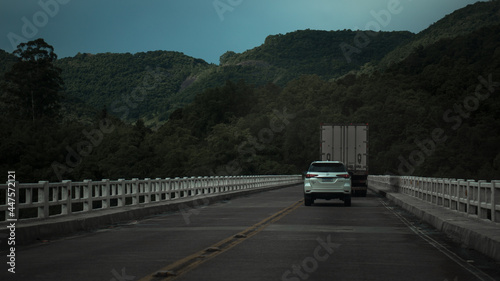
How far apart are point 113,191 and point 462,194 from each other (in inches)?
445

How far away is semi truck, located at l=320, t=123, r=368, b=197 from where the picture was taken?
4159 cm

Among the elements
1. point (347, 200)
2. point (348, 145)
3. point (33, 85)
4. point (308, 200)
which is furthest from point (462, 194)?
point (33, 85)

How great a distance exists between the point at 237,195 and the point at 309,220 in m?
24.4

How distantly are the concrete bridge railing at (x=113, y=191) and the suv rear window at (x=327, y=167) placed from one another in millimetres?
6367

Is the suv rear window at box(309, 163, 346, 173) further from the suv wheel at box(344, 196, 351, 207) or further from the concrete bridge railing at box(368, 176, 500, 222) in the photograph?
the concrete bridge railing at box(368, 176, 500, 222)

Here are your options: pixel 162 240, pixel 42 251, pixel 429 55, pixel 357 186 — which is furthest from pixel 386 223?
pixel 429 55

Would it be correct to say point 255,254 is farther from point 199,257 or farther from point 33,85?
point 33,85

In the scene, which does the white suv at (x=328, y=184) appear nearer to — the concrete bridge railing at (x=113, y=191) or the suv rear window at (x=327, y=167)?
the suv rear window at (x=327, y=167)

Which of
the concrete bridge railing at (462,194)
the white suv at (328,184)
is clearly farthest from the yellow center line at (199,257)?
the white suv at (328,184)

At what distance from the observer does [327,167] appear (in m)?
31.7

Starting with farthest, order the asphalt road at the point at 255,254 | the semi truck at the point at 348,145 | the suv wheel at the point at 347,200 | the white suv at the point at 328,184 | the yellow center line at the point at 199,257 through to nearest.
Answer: the semi truck at the point at 348,145 < the suv wheel at the point at 347,200 < the white suv at the point at 328,184 < the asphalt road at the point at 255,254 < the yellow center line at the point at 199,257

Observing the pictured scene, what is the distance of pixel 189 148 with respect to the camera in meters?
171

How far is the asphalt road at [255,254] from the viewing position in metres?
10.5

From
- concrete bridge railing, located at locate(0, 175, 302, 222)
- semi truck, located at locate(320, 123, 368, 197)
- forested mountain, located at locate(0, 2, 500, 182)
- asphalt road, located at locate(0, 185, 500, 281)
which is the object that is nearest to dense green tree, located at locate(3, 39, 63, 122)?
forested mountain, located at locate(0, 2, 500, 182)
